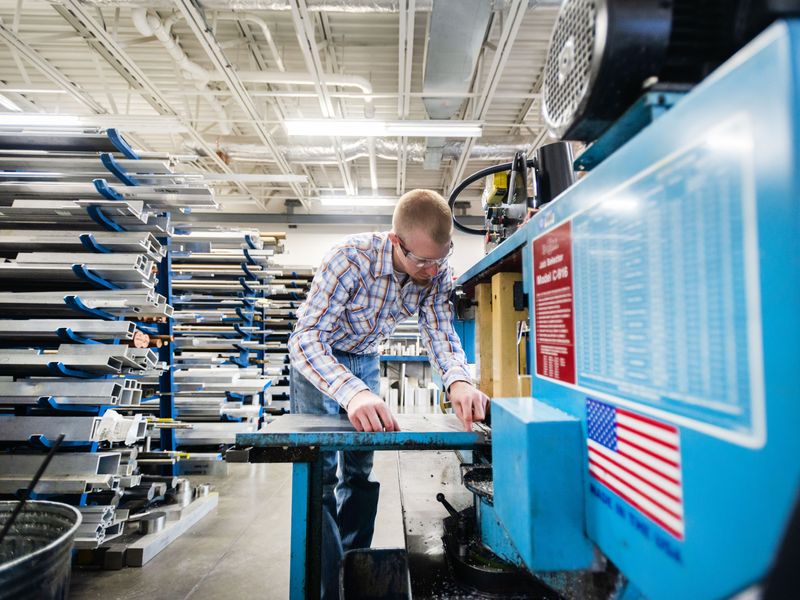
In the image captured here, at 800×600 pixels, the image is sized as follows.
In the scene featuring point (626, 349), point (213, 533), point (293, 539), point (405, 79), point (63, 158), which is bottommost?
point (213, 533)

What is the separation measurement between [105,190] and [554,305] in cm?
244

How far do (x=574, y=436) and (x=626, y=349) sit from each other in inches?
5.6

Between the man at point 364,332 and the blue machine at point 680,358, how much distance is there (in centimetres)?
57

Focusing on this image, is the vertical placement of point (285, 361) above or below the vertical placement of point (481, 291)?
below

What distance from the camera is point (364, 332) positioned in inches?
65.2

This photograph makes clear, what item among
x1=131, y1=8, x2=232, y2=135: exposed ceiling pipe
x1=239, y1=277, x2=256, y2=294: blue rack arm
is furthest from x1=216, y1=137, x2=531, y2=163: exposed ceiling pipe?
x1=239, y1=277, x2=256, y2=294: blue rack arm

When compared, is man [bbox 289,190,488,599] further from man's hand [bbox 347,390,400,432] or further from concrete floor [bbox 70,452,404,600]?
concrete floor [bbox 70,452,404,600]

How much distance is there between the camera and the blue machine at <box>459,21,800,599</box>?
27 cm

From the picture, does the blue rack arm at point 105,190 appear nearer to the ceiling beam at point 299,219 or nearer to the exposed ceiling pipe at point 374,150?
the exposed ceiling pipe at point 374,150

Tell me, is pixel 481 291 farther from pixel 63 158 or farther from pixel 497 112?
pixel 497 112

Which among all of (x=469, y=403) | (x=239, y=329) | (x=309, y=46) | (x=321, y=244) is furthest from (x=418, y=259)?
(x=321, y=244)

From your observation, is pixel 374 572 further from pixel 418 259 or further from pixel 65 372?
pixel 65 372

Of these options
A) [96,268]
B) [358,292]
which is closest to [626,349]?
[358,292]

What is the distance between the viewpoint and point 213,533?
2.52m
